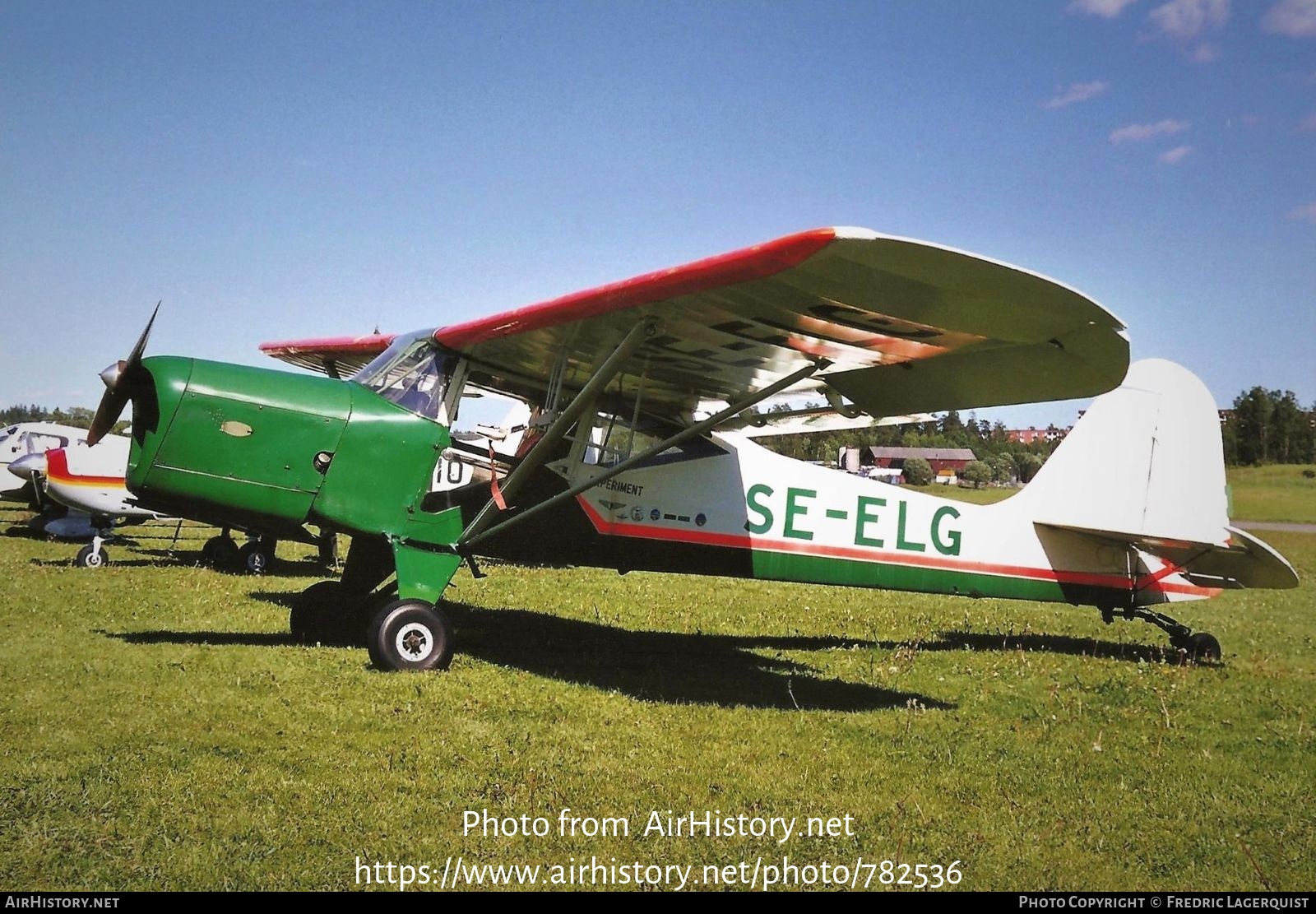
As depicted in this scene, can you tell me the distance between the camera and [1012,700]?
660 cm

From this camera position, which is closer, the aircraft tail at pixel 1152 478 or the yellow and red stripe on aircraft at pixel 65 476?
the aircraft tail at pixel 1152 478

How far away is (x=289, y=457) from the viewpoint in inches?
252

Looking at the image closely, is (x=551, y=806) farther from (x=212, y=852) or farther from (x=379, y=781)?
(x=212, y=852)

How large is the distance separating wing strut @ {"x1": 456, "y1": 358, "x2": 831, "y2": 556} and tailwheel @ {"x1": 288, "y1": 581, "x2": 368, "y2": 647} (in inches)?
62.5

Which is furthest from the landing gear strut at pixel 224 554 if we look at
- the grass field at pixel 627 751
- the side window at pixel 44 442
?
the side window at pixel 44 442

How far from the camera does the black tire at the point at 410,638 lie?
625 cm

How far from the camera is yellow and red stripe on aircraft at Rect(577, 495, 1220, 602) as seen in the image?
26.3ft

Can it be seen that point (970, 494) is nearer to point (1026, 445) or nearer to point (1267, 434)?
point (1267, 434)

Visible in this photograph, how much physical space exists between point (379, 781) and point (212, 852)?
92cm

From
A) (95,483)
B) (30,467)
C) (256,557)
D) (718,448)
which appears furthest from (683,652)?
(30,467)

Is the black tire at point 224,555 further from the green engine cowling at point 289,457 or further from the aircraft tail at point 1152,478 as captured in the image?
the aircraft tail at point 1152,478

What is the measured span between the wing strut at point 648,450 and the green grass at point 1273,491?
31.2 metres

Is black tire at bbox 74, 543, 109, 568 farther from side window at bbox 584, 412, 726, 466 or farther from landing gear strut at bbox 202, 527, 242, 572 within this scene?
side window at bbox 584, 412, 726, 466

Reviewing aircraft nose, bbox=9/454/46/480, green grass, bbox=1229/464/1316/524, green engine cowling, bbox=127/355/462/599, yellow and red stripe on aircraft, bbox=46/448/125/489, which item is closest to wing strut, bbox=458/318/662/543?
green engine cowling, bbox=127/355/462/599
